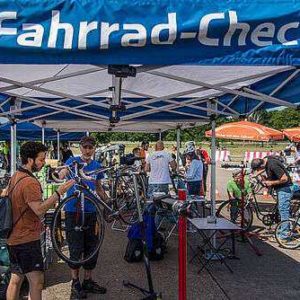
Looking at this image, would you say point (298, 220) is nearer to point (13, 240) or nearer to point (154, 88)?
point (154, 88)

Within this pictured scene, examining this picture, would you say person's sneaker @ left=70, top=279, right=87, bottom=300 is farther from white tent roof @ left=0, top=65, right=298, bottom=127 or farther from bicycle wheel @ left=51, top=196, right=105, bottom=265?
white tent roof @ left=0, top=65, right=298, bottom=127

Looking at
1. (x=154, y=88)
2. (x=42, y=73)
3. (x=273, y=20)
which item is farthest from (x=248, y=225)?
(x=273, y=20)

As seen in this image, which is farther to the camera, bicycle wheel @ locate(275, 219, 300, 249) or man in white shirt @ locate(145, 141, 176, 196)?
man in white shirt @ locate(145, 141, 176, 196)

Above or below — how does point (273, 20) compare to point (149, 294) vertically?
above

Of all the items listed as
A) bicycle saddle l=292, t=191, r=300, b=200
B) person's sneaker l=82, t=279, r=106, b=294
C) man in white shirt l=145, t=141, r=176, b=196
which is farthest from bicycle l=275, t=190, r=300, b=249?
person's sneaker l=82, t=279, r=106, b=294

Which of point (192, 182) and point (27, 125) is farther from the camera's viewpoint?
point (27, 125)

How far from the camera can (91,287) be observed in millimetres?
5785

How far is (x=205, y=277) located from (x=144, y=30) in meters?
4.62

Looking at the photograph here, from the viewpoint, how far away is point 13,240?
4.18 metres

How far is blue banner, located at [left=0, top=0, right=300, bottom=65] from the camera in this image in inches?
110

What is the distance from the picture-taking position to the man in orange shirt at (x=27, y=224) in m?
4.14

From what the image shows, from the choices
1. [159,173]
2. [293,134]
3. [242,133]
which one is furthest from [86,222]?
[293,134]

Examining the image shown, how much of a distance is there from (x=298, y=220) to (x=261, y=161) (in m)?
2.14

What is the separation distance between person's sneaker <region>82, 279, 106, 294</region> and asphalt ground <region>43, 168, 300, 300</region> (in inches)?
3.0
